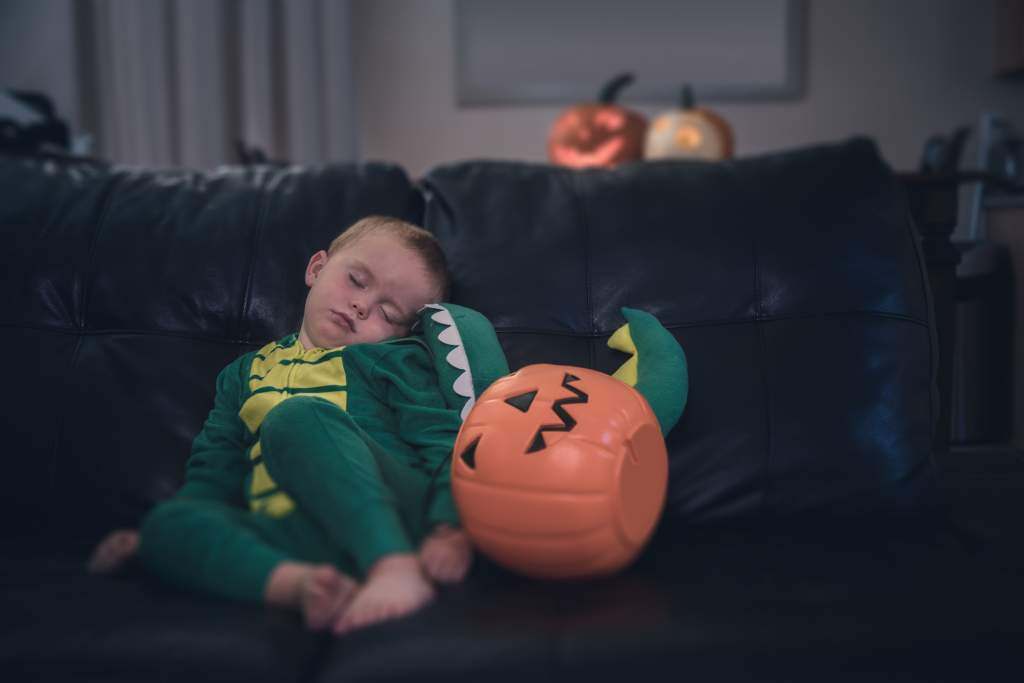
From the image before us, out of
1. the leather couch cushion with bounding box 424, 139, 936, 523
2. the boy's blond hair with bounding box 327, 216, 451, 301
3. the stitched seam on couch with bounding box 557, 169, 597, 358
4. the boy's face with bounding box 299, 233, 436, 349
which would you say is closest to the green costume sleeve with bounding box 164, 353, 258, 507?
the boy's face with bounding box 299, 233, 436, 349

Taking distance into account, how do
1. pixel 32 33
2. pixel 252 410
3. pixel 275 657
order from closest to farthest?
pixel 275 657
pixel 252 410
pixel 32 33

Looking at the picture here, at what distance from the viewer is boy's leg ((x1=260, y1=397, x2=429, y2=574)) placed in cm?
76

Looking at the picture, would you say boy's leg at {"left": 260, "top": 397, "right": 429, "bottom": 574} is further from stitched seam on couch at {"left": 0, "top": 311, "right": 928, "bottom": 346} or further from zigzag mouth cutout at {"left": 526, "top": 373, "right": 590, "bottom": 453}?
stitched seam on couch at {"left": 0, "top": 311, "right": 928, "bottom": 346}

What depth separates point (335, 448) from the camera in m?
0.82

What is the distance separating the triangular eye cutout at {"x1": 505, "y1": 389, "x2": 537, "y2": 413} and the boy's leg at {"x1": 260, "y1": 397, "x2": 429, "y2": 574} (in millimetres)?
171

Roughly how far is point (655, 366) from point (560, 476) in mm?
308

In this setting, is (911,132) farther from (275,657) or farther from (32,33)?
(32,33)

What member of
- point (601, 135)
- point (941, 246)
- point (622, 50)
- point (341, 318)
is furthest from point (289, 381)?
point (622, 50)

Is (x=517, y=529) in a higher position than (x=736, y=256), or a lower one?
lower

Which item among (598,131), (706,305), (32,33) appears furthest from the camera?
(32,33)

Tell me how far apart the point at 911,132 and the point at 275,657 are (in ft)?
8.54

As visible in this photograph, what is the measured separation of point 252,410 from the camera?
0.97 metres

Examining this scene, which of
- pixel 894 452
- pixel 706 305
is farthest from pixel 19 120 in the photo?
pixel 894 452

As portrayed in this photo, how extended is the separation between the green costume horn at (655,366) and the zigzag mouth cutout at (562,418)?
0.18 meters
